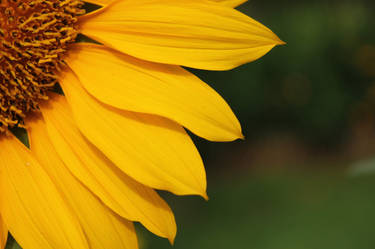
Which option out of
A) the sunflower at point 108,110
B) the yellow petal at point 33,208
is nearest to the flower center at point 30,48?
the sunflower at point 108,110

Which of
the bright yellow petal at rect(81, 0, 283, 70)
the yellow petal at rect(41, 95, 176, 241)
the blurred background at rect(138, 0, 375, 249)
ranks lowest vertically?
the blurred background at rect(138, 0, 375, 249)

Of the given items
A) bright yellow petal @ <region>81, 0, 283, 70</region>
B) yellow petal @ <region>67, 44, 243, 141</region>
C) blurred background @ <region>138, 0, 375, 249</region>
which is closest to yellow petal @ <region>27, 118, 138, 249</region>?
yellow petal @ <region>67, 44, 243, 141</region>

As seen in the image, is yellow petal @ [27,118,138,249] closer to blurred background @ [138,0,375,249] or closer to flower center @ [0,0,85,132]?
flower center @ [0,0,85,132]

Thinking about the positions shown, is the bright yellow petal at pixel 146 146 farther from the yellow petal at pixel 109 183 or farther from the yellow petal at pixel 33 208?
the yellow petal at pixel 33 208

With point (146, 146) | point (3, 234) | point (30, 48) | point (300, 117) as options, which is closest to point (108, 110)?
point (146, 146)

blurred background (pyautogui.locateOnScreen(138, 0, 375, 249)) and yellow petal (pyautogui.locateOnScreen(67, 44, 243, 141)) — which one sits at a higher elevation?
yellow petal (pyautogui.locateOnScreen(67, 44, 243, 141))

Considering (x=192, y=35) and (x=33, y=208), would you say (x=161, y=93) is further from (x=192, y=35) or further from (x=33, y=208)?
(x=33, y=208)

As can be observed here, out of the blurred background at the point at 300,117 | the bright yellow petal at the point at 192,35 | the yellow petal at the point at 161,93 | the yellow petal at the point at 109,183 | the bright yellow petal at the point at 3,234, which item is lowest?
the blurred background at the point at 300,117
